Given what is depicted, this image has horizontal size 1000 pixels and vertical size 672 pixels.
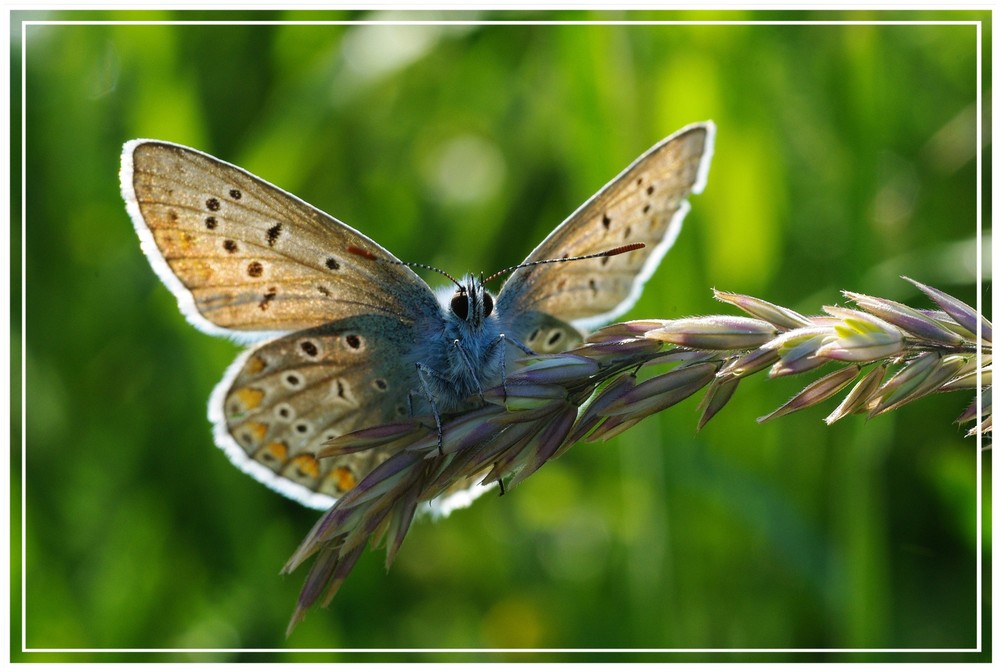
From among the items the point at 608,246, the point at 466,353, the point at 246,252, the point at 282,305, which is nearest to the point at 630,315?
the point at 608,246

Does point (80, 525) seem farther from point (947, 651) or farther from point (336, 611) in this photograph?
point (947, 651)

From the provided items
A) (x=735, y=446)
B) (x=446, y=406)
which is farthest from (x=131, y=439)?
(x=735, y=446)

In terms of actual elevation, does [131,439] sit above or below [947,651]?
below

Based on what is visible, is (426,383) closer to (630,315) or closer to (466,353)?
(466,353)

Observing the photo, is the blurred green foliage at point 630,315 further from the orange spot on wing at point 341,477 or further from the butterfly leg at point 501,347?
the butterfly leg at point 501,347

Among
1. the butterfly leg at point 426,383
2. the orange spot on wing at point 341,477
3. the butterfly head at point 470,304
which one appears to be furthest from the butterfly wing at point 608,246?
the orange spot on wing at point 341,477

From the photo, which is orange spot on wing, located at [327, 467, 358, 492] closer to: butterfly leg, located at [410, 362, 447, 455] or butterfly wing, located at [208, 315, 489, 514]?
butterfly wing, located at [208, 315, 489, 514]
